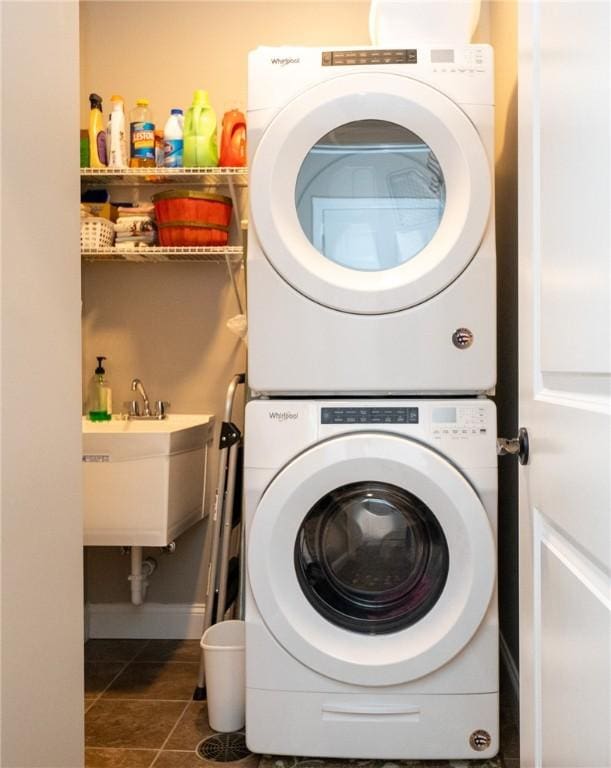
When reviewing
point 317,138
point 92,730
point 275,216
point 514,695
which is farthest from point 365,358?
point 92,730

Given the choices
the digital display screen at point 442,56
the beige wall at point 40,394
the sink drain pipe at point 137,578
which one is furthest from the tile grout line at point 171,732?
the digital display screen at point 442,56

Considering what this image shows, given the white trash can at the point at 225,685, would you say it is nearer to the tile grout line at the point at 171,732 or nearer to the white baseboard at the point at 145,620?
the tile grout line at the point at 171,732

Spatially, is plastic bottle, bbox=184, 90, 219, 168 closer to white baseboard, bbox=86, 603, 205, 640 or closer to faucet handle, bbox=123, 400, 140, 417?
faucet handle, bbox=123, 400, 140, 417

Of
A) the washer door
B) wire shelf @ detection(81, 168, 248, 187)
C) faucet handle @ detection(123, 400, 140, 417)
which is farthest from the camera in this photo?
faucet handle @ detection(123, 400, 140, 417)

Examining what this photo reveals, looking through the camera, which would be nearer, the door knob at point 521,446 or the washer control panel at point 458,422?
the door knob at point 521,446

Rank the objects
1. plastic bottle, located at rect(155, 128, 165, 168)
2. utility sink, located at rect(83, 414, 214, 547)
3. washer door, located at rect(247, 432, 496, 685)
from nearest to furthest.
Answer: washer door, located at rect(247, 432, 496, 685), utility sink, located at rect(83, 414, 214, 547), plastic bottle, located at rect(155, 128, 165, 168)

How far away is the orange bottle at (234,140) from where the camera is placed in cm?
233

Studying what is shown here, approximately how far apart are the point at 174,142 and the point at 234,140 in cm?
20

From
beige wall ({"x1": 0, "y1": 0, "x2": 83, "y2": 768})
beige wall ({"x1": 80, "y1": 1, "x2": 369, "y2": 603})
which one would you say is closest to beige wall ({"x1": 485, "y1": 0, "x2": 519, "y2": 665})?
beige wall ({"x1": 80, "y1": 1, "x2": 369, "y2": 603})

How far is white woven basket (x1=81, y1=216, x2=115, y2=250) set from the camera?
2.35 meters

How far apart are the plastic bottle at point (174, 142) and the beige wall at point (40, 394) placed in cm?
110

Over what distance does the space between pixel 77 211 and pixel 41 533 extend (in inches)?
22.2

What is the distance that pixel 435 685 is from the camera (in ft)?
5.54

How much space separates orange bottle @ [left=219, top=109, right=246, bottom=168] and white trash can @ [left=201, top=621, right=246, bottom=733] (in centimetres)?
144
